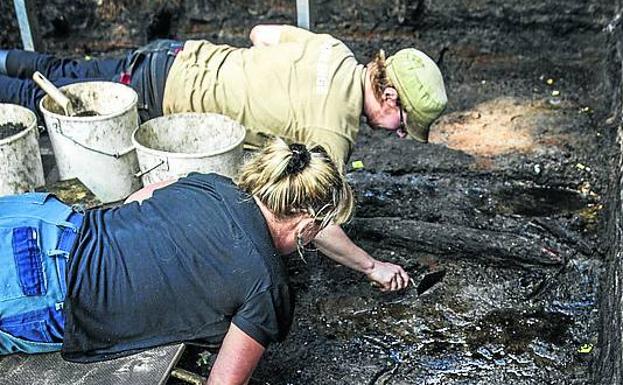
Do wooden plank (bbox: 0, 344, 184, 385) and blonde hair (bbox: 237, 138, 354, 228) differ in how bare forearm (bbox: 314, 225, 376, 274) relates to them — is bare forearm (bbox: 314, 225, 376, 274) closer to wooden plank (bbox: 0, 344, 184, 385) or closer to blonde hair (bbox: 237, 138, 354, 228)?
blonde hair (bbox: 237, 138, 354, 228)

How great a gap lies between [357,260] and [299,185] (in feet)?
3.41

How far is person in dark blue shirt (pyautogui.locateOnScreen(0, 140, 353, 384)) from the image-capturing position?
2.32 meters

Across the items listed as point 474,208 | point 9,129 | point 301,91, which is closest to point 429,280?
point 474,208

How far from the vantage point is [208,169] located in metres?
3.10

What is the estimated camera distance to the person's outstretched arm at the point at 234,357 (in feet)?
7.59

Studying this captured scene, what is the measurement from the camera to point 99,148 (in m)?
3.35

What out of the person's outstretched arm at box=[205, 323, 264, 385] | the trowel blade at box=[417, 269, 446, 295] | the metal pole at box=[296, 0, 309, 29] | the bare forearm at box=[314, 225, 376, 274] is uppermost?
the metal pole at box=[296, 0, 309, 29]

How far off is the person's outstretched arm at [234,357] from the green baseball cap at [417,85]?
4.85 ft

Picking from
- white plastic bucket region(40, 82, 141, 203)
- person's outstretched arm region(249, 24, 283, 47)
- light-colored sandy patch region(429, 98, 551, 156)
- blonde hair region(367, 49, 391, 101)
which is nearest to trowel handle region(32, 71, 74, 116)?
white plastic bucket region(40, 82, 141, 203)

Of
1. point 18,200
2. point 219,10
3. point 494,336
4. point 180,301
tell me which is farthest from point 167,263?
point 219,10

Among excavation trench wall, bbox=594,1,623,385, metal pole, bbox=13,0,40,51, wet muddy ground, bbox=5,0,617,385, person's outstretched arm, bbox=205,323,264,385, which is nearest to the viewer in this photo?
person's outstretched arm, bbox=205,323,264,385

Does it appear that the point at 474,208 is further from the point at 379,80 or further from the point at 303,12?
the point at 303,12

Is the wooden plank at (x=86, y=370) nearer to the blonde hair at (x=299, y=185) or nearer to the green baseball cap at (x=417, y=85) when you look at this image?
the blonde hair at (x=299, y=185)

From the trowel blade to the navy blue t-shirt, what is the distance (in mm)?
1356
